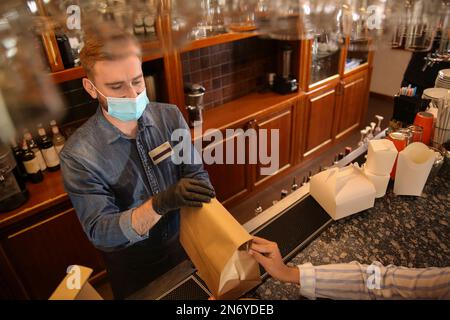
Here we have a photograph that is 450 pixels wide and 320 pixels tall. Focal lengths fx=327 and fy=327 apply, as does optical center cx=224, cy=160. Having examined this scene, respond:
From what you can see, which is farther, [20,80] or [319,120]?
[319,120]

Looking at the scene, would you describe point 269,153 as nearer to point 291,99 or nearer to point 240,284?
point 291,99

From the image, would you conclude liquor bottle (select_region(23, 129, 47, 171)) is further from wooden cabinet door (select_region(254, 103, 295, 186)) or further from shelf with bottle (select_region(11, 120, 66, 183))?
wooden cabinet door (select_region(254, 103, 295, 186))

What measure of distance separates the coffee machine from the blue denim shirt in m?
0.74

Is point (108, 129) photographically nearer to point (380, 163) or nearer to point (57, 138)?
point (57, 138)

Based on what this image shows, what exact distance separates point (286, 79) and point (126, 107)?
2.23m

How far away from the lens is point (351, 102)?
4.00 m

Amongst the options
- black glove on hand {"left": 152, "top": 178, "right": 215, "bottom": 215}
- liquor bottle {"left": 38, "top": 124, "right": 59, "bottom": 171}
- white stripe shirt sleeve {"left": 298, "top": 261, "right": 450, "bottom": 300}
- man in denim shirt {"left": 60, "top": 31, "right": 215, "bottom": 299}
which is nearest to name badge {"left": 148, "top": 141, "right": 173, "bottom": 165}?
man in denim shirt {"left": 60, "top": 31, "right": 215, "bottom": 299}

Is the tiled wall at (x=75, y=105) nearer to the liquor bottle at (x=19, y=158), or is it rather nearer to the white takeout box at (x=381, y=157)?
the liquor bottle at (x=19, y=158)

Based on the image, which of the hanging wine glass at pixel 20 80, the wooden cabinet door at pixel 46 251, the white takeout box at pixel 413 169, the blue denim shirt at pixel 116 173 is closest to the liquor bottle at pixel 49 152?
the wooden cabinet door at pixel 46 251

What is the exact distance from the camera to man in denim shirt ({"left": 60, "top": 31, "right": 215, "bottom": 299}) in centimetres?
116

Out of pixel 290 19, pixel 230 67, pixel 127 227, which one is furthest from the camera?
pixel 230 67

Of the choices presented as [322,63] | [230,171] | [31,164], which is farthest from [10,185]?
[322,63]
